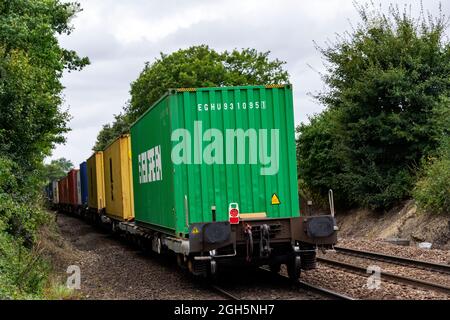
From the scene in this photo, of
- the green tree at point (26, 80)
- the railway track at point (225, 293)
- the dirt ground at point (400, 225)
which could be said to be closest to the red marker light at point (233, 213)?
the railway track at point (225, 293)

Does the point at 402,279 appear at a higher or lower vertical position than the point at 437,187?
lower

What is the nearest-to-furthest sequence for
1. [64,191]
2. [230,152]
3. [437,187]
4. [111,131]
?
[230,152] < [437,187] < [64,191] < [111,131]

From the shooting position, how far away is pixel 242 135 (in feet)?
34.7

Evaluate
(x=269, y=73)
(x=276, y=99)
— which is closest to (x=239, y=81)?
(x=269, y=73)

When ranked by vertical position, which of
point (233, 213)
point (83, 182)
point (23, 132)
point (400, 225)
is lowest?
point (400, 225)

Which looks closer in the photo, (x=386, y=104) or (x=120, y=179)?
(x=120, y=179)

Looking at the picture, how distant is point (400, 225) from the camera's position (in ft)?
64.4

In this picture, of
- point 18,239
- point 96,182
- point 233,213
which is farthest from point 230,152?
point 96,182

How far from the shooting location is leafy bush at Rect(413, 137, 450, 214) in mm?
17500

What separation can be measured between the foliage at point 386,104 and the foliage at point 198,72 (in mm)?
A: 22174

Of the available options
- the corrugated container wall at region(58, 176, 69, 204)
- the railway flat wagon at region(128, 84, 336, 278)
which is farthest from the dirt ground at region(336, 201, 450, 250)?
the corrugated container wall at region(58, 176, 69, 204)

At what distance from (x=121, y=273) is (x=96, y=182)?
10783 mm

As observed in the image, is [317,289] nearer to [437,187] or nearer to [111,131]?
[437,187]

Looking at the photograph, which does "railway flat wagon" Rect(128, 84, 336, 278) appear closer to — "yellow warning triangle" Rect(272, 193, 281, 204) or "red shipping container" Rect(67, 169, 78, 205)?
"yellow warning triangle" Rect(272, 193, 281, 204)
